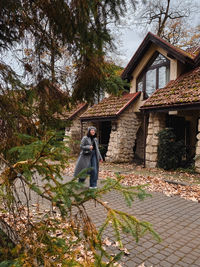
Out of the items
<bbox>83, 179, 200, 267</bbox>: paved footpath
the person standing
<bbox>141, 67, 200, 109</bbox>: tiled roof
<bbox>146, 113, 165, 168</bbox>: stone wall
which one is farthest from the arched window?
<bbox>83, 179, 200, 267</bbox>: paved footpath

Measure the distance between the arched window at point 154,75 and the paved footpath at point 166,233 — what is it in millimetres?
7968

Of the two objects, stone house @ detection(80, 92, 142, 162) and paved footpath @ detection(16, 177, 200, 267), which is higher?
stone house @ detection(80, 92, 142, 162)

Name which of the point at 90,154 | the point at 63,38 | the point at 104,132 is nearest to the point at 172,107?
the point at 90,154

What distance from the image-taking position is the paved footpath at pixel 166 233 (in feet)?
9.57

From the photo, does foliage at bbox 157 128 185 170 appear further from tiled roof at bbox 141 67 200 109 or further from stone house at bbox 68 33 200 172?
tiled roof at bbox 141 67 200 109

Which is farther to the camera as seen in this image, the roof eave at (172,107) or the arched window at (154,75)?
the arched window at (154,75)

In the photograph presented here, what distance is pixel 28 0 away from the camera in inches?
105

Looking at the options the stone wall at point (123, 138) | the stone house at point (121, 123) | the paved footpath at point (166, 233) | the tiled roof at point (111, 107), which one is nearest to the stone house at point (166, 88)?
the tiled roof at point (111, 107)

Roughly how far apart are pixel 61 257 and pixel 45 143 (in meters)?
0.87

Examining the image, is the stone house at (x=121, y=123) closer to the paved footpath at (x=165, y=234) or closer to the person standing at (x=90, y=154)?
the person standing at (x=90, y=154)

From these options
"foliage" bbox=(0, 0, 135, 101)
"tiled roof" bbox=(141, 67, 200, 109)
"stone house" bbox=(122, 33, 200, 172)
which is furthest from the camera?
"stone house" bbox=(122, 33, 200, 172)

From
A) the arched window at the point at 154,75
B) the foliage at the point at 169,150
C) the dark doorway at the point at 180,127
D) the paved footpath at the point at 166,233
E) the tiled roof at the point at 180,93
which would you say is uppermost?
the arched window at the point at 154,75

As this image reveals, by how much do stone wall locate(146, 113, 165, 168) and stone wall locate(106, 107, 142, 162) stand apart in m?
1.86

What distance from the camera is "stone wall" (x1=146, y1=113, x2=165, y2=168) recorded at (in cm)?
1062
